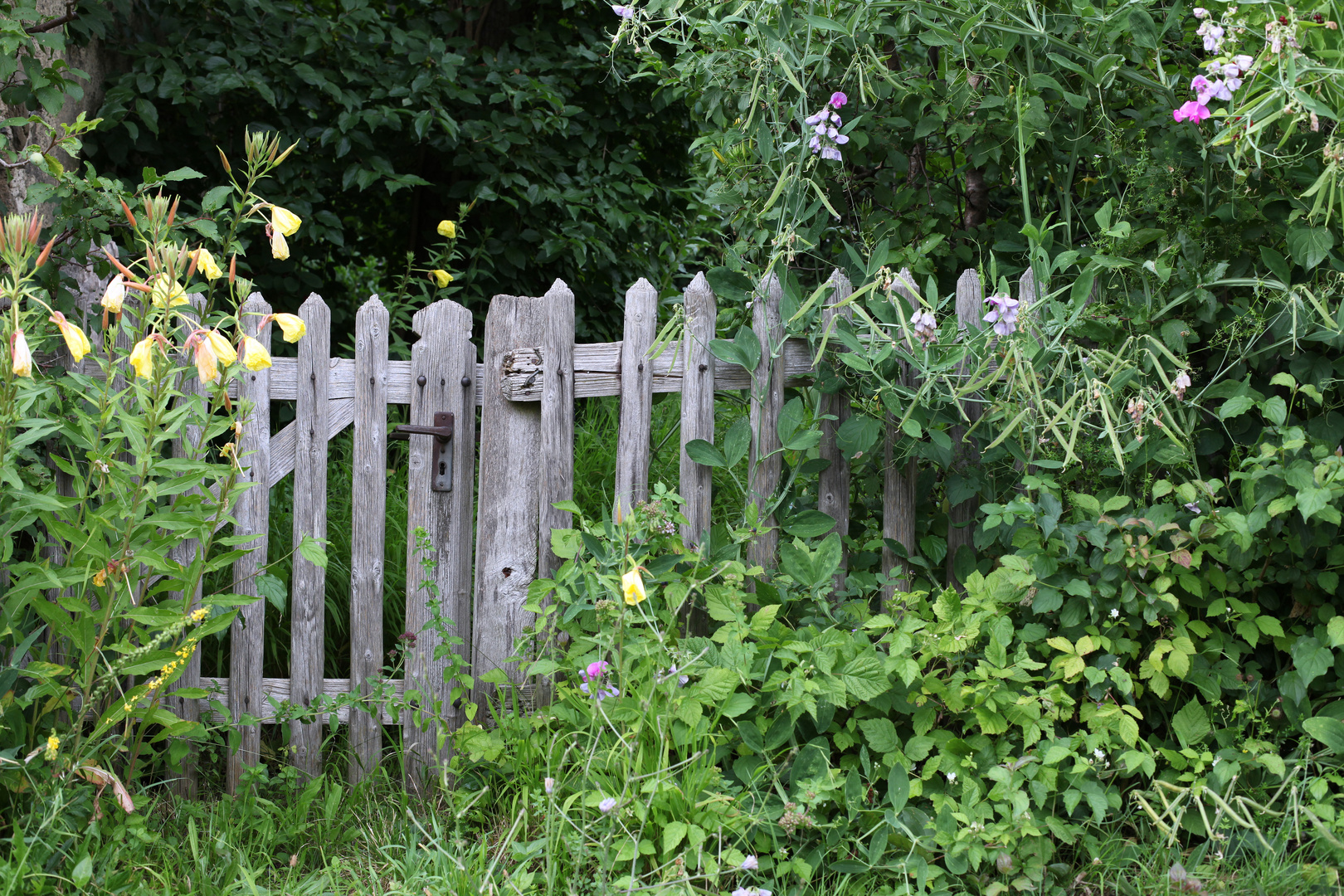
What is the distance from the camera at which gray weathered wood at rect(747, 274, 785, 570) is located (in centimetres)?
257

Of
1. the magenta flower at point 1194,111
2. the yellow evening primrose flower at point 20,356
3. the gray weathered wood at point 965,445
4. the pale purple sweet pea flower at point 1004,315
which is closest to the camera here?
the yellow evening primrose flower at point 20,356

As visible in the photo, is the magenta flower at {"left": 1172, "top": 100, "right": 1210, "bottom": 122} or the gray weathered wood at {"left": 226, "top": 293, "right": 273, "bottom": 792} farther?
the gray weathered wood at {"left": 226, "top": 293, "right": 273, "bottom": 792}

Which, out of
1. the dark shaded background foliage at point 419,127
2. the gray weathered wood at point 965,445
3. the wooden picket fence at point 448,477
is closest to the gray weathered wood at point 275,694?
the wooden picket fence at point 448,477

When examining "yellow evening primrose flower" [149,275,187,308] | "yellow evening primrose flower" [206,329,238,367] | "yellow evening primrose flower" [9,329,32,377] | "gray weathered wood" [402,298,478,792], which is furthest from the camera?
"gray weathered wood" [402,298,478,792]

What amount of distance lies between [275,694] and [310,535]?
47 centimetres

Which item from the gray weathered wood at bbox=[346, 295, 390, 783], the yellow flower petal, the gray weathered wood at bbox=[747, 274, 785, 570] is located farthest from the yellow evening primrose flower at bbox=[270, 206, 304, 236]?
the gray weathered wood at bbox=[747, 274, 785, 570]

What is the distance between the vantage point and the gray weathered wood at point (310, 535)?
2.67 meters

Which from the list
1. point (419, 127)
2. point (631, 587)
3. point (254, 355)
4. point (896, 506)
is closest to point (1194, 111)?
point (896, 506)

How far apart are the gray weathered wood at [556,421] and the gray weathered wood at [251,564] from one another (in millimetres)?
777

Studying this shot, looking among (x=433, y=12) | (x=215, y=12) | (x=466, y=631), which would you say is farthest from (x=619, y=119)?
(x=466, y=631)

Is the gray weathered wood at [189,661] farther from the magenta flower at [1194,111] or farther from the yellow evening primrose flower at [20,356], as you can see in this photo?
the magenta flower at [1194,111]

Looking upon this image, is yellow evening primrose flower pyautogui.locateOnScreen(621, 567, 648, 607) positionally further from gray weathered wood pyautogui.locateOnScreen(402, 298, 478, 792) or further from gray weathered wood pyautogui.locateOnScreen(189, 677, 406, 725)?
gray weathered wood pyautogui.locateOnScreen(189, 677, 406, 725)

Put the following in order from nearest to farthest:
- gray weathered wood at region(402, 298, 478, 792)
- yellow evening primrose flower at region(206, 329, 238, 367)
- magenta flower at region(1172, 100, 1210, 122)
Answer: yellow evening primrose flower at region(206, 329, 238, 367) < magenta flower at region(1172, 100, 1210, 122) < gray weathered wood at region(402, 298, 478, 792)

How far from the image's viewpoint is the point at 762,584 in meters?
2.51
